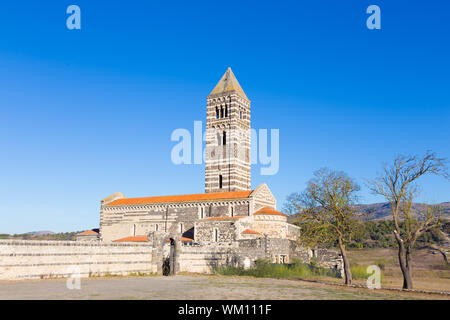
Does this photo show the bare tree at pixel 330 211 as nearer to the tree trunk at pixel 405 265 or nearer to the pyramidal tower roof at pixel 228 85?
the tree trunk at pixel 405 265

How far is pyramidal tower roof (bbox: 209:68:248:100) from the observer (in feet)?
211

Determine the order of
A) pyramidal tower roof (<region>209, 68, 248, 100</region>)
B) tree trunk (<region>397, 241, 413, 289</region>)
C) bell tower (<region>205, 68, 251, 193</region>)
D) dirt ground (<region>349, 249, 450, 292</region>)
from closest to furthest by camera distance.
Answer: tree trunk (<region>397, 241, 413, 289</region>), dirt ground (<region>349, 249, 450, 292</region>), bell tower (<region>205, 68, 251, 193</region>), pyramidal tower roof (<region>209, 68, 248, 100</region>)

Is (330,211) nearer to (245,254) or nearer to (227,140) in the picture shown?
(245,254)

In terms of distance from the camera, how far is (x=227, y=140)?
62062mm

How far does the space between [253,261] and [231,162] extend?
82.2 ft

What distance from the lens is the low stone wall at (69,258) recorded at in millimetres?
22641

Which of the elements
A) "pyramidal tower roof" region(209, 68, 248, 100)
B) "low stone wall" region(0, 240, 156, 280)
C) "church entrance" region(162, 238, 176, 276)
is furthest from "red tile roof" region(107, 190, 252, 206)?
"low stone wall" region(0, 240, 156, 280)

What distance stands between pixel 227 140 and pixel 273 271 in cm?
3250

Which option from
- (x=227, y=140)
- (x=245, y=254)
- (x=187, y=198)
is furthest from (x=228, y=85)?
(x=245, y=254)

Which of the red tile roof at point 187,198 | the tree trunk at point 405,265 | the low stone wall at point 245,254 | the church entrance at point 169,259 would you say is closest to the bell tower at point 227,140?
the red tile roof at point 187,198

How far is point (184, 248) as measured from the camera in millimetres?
34594

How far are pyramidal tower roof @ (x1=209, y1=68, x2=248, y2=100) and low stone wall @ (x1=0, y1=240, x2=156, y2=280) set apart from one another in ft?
125

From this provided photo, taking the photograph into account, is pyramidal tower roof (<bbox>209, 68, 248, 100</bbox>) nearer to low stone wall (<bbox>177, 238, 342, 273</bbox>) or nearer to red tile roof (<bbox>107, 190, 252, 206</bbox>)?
red tile roof (<bbox>107, 190, 252, 206</bbox>)
